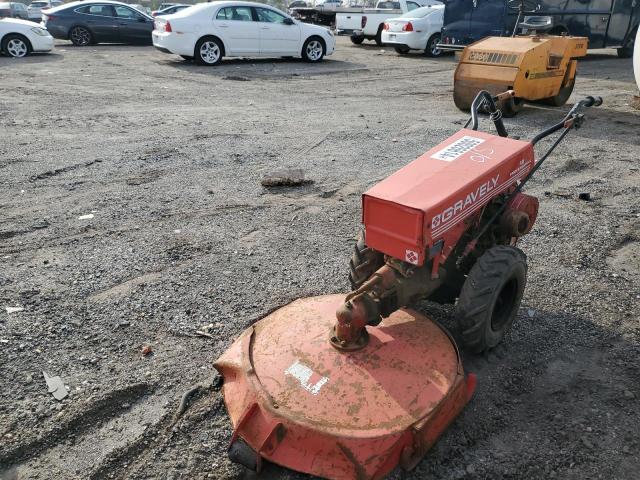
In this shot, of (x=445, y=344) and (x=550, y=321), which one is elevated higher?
(x=445, y=344)

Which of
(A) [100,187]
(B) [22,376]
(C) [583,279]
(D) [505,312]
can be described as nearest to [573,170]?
(C) [583,279]

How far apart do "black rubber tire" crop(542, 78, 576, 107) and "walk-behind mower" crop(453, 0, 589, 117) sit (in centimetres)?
13

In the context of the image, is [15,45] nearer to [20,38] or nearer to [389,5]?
[20,38]

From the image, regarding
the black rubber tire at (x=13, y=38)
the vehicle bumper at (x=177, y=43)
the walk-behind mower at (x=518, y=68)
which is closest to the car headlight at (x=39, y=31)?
the black rubber tire at (x=13, y=38)

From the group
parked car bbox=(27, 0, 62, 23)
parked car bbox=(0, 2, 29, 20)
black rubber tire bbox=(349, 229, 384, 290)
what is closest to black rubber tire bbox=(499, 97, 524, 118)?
black rubber tire bbox=(349, 229, 384, 290)

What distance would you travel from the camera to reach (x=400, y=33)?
1695 centimetres

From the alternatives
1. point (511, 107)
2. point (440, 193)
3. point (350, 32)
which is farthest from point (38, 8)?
point (440, 193)

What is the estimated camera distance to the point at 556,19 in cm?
1513

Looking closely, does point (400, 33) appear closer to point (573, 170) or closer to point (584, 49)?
point (584, 49)

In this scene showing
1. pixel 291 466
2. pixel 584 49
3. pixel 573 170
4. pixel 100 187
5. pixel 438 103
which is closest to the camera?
pixel 291 466

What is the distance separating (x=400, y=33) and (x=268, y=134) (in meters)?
10.2

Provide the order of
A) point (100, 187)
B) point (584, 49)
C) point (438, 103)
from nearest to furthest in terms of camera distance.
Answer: point (100, 187) < point (584, 49) < point (438, 103)

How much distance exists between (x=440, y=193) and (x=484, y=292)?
652 mm

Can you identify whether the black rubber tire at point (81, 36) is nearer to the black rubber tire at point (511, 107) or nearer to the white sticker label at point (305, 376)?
the black rubber tire at point (511, 107)
